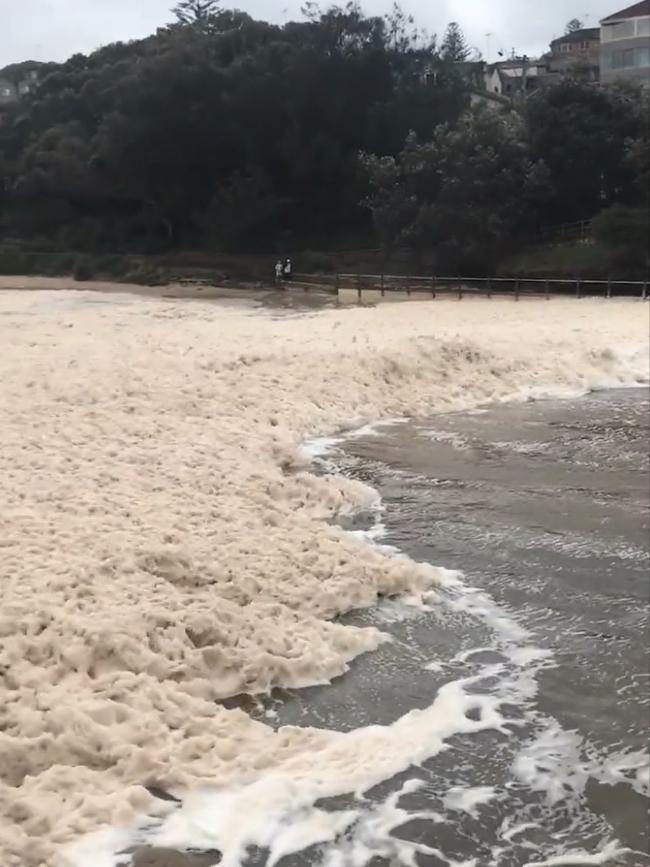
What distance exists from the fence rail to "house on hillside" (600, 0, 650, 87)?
16560 mm

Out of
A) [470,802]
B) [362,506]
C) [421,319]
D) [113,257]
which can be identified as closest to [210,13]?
[113,257]

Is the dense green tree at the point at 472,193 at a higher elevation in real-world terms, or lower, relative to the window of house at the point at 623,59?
lower

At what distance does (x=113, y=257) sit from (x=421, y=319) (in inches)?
868

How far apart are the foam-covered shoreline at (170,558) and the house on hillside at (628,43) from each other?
1256 inches

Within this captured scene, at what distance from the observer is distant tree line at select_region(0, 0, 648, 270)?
31219mm

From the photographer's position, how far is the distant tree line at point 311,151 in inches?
1229

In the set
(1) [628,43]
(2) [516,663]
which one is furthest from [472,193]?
(2) [516,663]

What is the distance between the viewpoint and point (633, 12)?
4216 centimetres

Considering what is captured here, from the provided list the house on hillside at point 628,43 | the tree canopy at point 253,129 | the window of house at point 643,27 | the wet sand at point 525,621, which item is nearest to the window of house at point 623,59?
the house on hillside at point 628,43

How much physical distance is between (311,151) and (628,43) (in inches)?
567

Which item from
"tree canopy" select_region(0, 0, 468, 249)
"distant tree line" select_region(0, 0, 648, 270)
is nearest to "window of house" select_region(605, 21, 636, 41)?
"distant tree line" select_region(0, 0, 648, 270)

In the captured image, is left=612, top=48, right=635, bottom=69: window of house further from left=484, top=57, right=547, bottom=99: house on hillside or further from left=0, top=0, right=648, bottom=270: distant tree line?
left=484, top=57, right=547, bottom=99: house on hillside

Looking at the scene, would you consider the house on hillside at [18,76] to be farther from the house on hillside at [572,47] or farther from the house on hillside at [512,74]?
the house on hillside at [572,47]

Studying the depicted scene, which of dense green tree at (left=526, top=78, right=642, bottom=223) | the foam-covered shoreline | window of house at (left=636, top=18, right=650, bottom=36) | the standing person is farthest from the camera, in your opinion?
window of house at (left=636, top=18, right=650, bottom=36)
